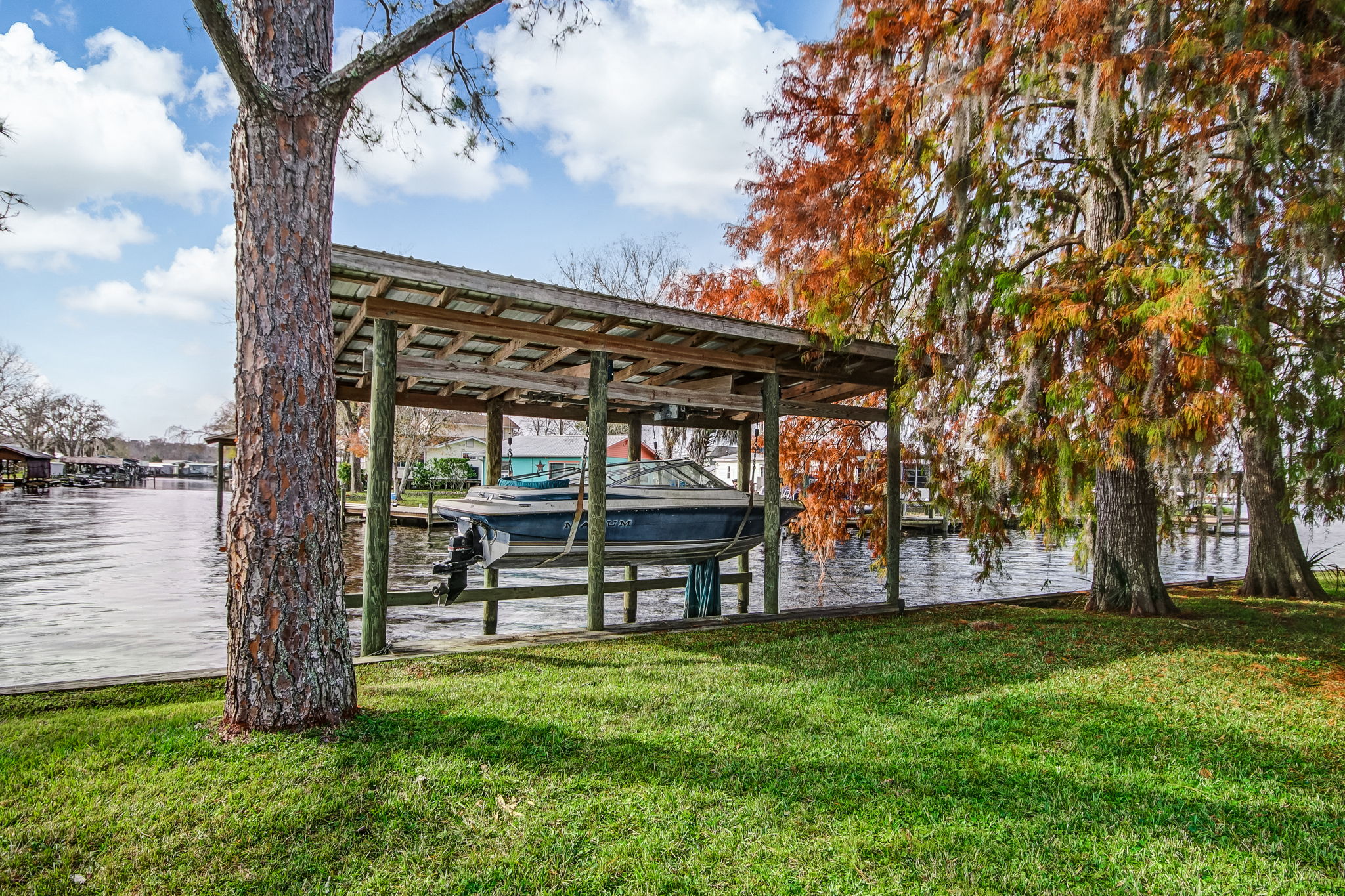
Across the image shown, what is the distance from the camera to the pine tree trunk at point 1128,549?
8555mm

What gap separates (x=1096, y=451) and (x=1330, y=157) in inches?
110

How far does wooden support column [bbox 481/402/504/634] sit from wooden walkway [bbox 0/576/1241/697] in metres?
1.69

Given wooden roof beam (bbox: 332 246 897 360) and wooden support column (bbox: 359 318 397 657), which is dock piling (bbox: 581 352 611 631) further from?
wooden support column (bbox: 359 318 397 657)

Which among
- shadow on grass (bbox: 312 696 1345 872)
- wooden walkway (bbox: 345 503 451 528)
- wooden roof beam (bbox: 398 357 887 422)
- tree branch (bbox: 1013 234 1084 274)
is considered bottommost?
wooden walkway (bbox: 345 503 451 528)

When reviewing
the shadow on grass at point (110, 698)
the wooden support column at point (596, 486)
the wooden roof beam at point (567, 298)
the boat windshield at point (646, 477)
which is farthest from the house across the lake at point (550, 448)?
the shadow on grass at point (110, 698)

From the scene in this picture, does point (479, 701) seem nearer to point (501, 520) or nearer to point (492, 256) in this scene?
point (501, 520)

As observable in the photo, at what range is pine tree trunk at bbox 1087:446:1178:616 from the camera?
28.1ft

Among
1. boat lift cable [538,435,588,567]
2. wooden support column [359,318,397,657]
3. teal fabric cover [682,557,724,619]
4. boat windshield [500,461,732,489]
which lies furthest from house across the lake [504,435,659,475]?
wooden support column [359,318,397,657]

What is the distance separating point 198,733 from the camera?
12.5ft

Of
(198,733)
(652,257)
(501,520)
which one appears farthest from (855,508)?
(652,257)

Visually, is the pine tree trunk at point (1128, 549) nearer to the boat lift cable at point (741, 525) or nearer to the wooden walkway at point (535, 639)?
the wooden walkway at point (535, 639)

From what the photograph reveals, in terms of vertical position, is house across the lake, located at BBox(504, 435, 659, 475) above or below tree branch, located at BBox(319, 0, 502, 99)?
below

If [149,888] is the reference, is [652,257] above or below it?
above

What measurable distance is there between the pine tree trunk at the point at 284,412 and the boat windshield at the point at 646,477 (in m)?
4.33
